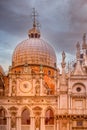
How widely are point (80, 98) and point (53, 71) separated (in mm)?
14140

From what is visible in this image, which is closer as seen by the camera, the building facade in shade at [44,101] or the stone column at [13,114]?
the building facade in shade at [44,101]

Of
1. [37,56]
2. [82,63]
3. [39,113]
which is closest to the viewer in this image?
[39,113]

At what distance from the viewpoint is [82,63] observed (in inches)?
2640

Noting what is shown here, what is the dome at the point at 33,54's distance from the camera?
71.8 m

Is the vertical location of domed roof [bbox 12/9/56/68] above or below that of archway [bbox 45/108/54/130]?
above

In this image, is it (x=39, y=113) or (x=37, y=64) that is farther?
(x=37, y=64)

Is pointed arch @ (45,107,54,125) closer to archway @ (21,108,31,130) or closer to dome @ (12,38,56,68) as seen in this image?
archway @ (21,108,31,130)

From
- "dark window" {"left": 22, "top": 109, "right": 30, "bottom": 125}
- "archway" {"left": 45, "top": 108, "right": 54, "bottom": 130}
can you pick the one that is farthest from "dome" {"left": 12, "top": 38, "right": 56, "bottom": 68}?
"archway" {"left": 45, "top": 108, "right": 54, "bottom": 130}

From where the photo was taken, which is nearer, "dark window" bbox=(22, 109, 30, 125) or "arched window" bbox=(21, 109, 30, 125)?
"arched window" bbox=(21, 109, 30, 125)

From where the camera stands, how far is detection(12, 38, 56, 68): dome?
71812mm

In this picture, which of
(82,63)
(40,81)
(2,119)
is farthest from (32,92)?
(82,63)

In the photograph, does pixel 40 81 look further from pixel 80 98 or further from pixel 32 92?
pixel 80 98

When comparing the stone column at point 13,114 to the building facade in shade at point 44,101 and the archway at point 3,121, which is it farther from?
the archway at point 3,121

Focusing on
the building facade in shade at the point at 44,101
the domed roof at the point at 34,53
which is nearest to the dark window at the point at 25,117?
the building facade in shade at the point at 44,101
